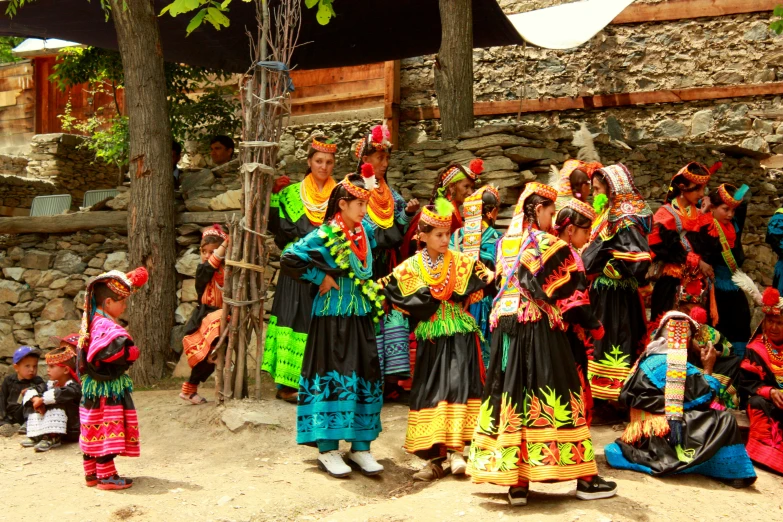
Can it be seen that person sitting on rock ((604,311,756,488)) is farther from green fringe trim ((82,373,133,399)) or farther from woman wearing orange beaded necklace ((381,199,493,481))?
green fringe trim ((82,373,133,399))

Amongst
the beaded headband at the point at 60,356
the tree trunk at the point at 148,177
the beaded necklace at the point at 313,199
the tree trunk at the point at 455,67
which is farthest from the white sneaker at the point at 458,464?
the tree trunk at the point at 455,67

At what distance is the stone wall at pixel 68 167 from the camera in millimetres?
15398

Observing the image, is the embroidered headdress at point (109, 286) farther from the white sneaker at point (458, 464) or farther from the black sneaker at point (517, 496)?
the black sneaker at point (517, 496)

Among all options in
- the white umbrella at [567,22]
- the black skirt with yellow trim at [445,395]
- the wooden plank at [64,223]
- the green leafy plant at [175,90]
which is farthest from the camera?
the green leafy plant at [175,90]

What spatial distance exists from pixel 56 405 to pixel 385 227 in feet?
8.95

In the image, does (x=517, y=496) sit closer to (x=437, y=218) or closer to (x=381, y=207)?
(x=437, y=218)

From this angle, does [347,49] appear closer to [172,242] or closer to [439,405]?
[172,242]

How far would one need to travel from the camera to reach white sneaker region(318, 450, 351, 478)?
5.20 meters

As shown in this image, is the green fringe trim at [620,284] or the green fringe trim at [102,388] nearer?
the green fringe trim at [102,388]

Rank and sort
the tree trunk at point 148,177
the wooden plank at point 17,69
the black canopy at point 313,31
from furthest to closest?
the wooden plank at point 17,69, the black canopy at point 313,31, the tree trunk at point 148,177

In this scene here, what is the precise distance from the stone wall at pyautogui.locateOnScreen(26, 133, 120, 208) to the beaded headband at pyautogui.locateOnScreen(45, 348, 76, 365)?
917 centimetres

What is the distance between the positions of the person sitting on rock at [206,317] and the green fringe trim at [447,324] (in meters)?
1.89

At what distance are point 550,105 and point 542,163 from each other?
410cm

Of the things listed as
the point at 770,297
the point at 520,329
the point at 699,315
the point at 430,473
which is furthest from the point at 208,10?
the point at 770,297
